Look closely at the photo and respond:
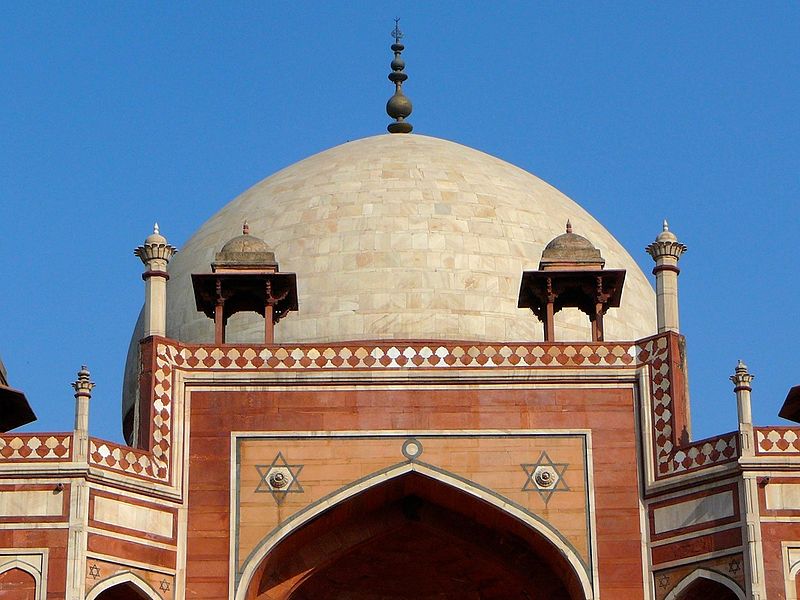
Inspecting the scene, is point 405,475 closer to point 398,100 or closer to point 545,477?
point 545,477

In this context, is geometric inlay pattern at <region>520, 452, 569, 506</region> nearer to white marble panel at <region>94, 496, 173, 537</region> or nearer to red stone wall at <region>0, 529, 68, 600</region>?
white marble panel at <region>94, 496, 173, 537</region>

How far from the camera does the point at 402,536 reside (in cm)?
2750

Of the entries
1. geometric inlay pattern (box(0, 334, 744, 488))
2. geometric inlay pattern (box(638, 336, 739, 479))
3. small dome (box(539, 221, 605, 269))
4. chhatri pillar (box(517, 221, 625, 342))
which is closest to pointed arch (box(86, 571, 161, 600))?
geometric inlay pattern (box(0, 334, 744, 488))

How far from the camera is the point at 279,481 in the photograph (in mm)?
26078

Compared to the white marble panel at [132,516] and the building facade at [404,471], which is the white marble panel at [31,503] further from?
the white marble panel at [132,516]

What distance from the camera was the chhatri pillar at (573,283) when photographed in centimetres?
2820

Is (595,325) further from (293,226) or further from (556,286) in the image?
(293,226)

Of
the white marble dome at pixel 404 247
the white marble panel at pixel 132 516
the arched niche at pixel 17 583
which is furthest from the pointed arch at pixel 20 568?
the white marble dome at pixel 404 247

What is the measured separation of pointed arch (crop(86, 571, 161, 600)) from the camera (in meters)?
Result: 24.8

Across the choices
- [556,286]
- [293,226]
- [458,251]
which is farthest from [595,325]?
[293,226]

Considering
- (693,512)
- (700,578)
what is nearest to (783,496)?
(693,512)

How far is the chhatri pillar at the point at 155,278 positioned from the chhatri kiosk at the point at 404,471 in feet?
0.08

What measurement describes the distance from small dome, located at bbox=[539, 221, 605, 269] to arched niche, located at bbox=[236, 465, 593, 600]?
11.4 feet

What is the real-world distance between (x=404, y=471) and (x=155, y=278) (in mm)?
3740
